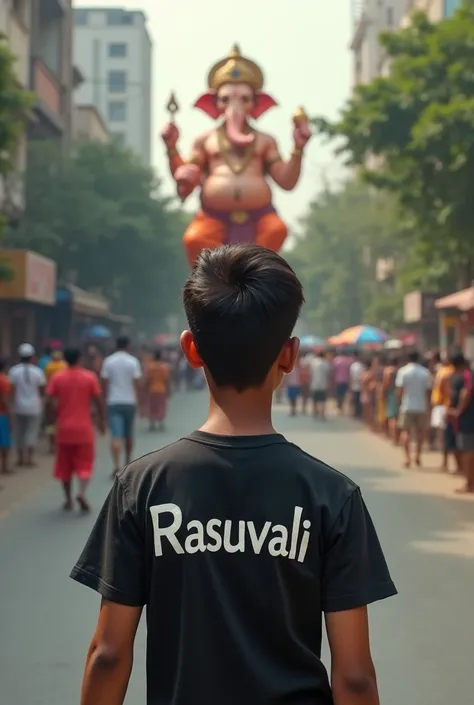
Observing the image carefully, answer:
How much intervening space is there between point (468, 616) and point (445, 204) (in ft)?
42.1

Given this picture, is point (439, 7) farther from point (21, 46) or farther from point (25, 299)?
point (25, 299)

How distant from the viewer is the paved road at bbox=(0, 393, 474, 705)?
560 centimetres

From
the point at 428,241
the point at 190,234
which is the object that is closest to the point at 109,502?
the point at 190,234

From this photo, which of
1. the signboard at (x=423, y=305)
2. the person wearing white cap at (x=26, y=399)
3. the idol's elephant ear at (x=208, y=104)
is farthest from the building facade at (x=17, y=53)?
the idol's elephant ear at (x=208, y=104)

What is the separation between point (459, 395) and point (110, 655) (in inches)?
436

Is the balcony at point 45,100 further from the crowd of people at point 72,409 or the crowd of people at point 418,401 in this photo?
the crowd of people at point 72,409

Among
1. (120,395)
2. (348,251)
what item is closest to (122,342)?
(120,395)

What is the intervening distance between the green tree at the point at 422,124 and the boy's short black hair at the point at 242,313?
15.4 m

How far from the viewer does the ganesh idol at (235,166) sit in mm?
11000

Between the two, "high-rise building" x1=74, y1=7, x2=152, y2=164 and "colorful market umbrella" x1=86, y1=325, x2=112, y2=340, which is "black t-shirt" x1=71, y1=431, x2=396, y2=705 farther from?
"high-rise building" x1=74, y1=7, x2=152, y2=164

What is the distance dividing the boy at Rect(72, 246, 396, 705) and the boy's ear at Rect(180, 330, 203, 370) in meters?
0.06

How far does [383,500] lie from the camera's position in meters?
12.4

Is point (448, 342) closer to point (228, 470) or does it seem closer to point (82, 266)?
point (82, 266)

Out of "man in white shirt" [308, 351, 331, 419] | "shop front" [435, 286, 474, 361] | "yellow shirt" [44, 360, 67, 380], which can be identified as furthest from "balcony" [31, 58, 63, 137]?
"yellow shirt" [44, 360, 67, 380]
